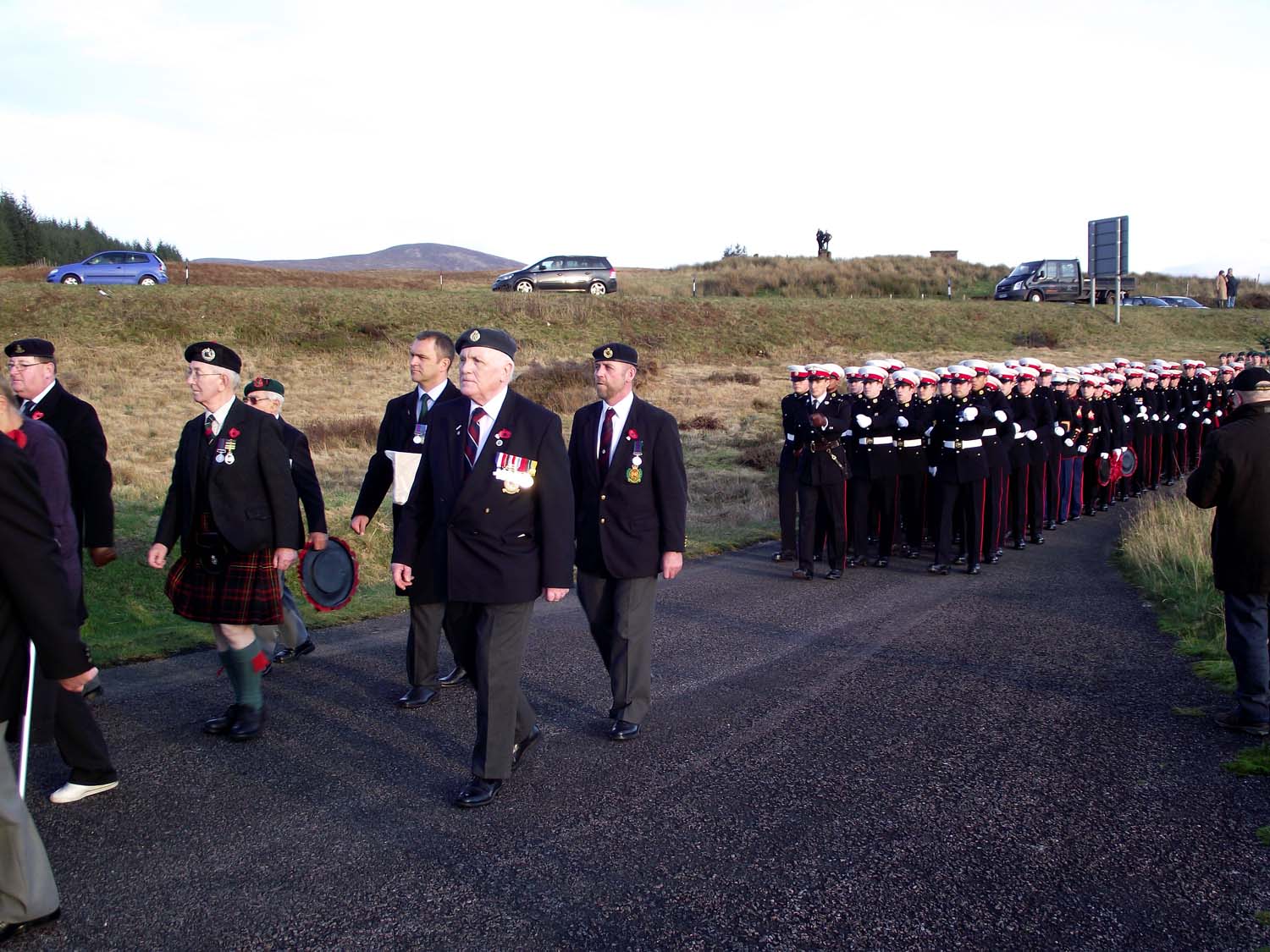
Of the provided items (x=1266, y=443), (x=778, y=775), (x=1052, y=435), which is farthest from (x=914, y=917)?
(x=1052, y=435)

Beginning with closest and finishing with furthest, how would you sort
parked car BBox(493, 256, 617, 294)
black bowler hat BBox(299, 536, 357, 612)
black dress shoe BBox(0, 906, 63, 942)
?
black dress shoe BBox(0, 906, 63, 942) → black bowler hat BBox(299, 536, 357, 612) → parked car BBox(493, 256, 617, 294)

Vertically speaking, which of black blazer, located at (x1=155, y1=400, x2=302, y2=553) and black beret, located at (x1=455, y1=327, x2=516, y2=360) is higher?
black beret, located at (x1=455, y1=327, x2=516, y2=360)

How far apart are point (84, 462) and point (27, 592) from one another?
125 inches

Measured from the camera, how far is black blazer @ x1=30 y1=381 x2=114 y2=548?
624 centimetres

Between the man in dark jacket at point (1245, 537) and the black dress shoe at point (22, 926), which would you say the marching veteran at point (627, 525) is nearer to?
the black dress shoe at point (22, 926)

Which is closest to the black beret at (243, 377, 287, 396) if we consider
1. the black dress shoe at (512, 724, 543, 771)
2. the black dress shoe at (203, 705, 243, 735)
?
the black dress shoe at (203, 705, 243, 735)

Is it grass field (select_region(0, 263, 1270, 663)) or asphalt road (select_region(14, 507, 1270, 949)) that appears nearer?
asphalt road (select_region(14, 507, 1270, 949))

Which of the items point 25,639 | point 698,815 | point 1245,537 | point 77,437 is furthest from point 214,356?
point 1245,537

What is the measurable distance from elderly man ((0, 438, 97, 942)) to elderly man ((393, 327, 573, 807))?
1.66 metres

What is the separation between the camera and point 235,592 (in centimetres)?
552

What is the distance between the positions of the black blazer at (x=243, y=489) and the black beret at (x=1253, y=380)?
520cm

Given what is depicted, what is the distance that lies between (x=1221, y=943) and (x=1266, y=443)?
129 inches

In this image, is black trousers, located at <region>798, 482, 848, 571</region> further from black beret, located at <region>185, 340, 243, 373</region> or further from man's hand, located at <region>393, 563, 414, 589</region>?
black beret, located at <region>185, 340, 243, 373</region>

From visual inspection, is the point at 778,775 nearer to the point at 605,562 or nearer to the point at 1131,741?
the point at 605,562
